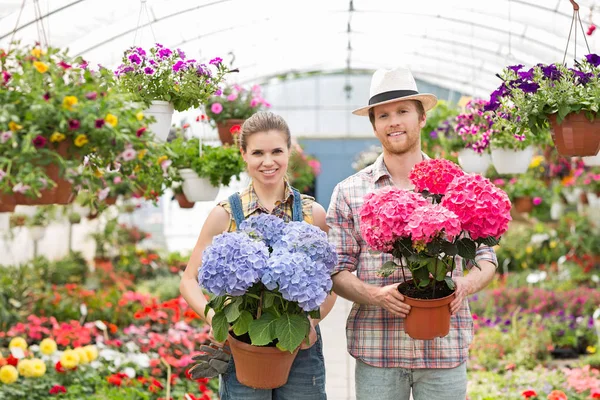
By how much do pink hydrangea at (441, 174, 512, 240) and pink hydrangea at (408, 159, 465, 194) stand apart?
0.05 metres

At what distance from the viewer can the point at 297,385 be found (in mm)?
2225

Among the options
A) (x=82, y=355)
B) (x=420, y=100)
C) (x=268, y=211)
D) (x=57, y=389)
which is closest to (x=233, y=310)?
(x=268, y=211)

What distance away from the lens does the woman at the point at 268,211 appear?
2.22 meters

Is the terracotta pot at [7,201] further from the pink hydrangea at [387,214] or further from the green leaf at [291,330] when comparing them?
the pink hydrangea at [387,214]

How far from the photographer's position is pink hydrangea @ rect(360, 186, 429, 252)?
200 cm

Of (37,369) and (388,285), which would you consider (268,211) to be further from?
(37,369)

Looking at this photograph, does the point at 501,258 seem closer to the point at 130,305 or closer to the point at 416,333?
the point at 130,305

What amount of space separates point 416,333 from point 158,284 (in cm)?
705

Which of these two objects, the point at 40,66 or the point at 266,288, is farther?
the point at 266,288

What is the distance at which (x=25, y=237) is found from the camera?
9.34 m

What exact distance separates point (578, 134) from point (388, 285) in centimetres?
92

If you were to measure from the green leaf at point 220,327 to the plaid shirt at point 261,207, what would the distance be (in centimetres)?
36

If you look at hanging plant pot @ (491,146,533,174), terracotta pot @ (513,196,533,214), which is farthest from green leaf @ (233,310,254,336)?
terracotta pot @ (513,196,533,214)

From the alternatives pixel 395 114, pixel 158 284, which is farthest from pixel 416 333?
pixel 158 284
